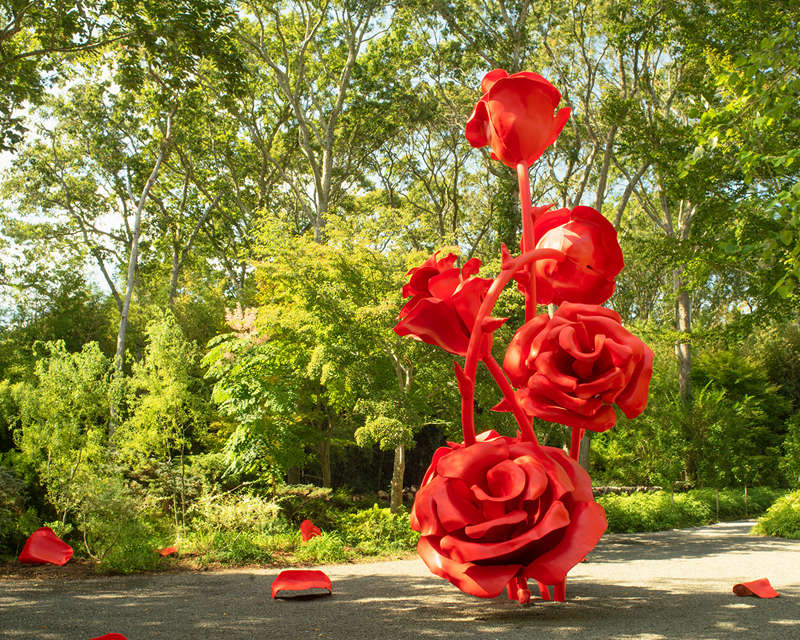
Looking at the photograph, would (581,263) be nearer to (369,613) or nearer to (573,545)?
(573,545)

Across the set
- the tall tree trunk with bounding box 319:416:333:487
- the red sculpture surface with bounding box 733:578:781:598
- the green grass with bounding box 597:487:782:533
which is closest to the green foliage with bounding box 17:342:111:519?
the tall tree trunk with bounding box 319:416:333:487

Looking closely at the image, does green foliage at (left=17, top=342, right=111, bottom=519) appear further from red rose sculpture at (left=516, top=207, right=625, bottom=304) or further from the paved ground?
red rose sculpture at (left=516, top=207, right=625, bottom=304)

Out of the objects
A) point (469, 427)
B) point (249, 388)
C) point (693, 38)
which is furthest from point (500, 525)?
point (693, 38)

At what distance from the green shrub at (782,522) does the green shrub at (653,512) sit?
66.7 inches

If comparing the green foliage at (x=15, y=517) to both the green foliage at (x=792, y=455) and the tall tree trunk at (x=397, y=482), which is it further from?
the green foliage at (x=792, y=455)

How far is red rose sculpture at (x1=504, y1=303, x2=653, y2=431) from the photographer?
521 mm

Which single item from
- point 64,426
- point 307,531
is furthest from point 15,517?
point 307,531

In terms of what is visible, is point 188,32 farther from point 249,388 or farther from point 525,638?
point 525,638

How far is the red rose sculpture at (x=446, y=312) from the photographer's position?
25.1 inches

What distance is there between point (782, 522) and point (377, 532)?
7.54 metres

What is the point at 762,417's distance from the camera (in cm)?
1636

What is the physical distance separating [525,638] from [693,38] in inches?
413

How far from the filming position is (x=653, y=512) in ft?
41.2

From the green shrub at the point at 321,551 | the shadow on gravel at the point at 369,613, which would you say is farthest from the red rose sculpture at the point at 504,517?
the green shrub at the point at 321,551
